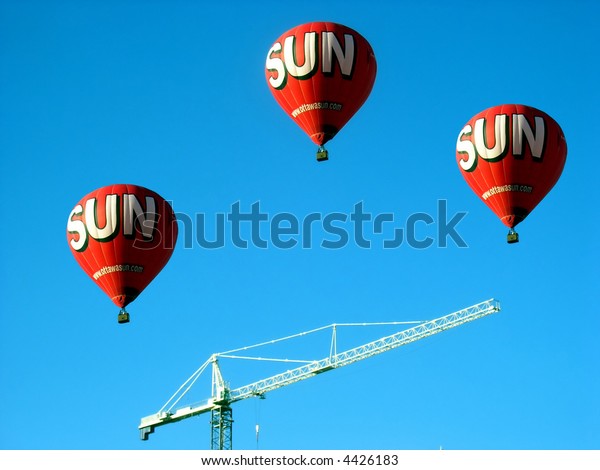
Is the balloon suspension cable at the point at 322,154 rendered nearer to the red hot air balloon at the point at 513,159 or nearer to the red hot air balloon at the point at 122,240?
the red hot air balloon at the point at 513,159

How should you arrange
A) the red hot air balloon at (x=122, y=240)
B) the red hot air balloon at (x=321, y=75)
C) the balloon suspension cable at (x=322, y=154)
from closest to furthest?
the red hot air balloon at (x=122, y=240) → the red hot air balloon at (x=321, y=75) → the balloon suspension cable at (x=322, y=154)

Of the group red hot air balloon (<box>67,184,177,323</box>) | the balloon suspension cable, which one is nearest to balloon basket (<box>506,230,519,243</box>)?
the balloon suspension cable

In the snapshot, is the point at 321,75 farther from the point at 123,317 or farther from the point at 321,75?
the point at 123,317

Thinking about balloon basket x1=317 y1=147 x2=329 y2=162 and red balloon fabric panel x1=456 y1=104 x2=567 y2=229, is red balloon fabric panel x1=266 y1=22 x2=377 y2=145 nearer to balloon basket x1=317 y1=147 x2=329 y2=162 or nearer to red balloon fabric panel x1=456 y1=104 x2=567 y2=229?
balloon basket x1=317 y1=147 x2=329 y2=162

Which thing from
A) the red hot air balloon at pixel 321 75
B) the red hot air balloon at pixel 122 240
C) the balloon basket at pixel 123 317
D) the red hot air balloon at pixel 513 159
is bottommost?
the balloon basket at pixel 123 317

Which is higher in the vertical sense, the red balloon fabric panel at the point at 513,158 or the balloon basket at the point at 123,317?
the red balloon fabric panel at the point at 513,158

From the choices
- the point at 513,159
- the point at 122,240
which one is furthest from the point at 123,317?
the point at 513,159

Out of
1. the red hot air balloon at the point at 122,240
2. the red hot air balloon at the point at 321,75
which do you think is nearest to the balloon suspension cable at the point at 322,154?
the red hot air balloon at the point at 321,75
